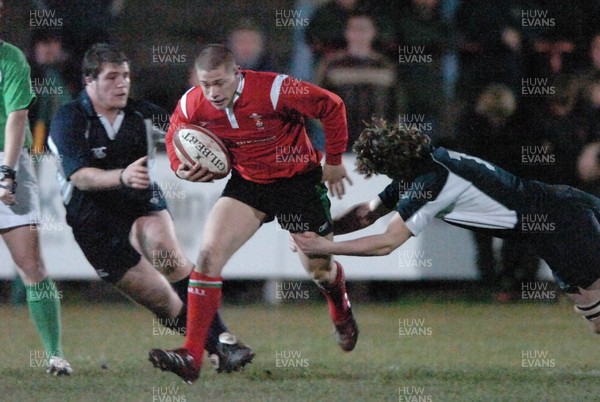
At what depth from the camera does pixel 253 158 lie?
7254mm

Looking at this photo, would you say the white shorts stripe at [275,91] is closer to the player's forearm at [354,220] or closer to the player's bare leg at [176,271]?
the player's forearm at [354,220]

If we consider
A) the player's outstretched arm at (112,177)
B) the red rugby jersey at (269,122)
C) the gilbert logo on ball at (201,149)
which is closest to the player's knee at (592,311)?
the red rugby jersey at (269,122)

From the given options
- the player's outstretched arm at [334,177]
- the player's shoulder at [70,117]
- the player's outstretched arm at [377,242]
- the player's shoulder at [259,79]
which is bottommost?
the player's outstretched arm at [377,242]

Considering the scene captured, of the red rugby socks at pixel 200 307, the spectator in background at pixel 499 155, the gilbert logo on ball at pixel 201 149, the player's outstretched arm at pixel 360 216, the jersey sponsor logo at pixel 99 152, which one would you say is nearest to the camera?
the red rugby socks at pixel 200 307

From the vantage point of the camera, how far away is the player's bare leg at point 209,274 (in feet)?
21.4

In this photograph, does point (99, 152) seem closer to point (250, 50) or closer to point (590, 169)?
point (250, 50)

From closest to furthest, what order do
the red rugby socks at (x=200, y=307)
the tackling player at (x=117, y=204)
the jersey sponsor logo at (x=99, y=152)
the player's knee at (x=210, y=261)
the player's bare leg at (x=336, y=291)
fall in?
the red rugby socks at (x=200, y=307)
the player's knee at (x=210, y=261)
the tackling player at (x=117, y=204)
the player's bare leg at (x=336, y=291)
the jersey sponsor logo at (x=99, y=152)

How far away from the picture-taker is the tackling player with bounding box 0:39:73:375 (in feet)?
24.0

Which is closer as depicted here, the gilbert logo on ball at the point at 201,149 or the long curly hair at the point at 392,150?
the long curly hair at the point at 392,150

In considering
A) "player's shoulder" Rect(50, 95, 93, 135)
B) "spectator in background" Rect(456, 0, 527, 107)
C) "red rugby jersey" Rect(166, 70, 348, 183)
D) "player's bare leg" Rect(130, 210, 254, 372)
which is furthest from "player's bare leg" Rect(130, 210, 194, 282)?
"spectator in background" Rect(456, 0, 527, 107)

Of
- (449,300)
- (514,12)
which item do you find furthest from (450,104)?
(449,300)

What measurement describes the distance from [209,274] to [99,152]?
1.35 meters

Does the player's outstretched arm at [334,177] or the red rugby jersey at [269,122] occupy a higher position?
the red rugby jersey at [269,122]

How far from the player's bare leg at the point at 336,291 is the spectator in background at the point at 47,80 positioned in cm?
381
